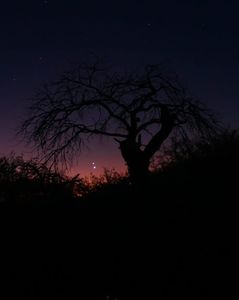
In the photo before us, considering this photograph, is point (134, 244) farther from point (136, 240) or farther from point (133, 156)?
point (133, 156)

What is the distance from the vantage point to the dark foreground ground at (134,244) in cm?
634

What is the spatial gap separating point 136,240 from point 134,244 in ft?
0.27

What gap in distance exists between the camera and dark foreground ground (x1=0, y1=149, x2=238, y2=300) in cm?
634

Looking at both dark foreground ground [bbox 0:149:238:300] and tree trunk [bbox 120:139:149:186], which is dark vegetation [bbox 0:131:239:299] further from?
tree trunk [bbox 120:139:149:186]

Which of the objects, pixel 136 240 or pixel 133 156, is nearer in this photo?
pixel 136 240

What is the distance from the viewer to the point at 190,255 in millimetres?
6531

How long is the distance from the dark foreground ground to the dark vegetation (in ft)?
0.05

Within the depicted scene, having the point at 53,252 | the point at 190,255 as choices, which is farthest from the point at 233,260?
the point at 53,252

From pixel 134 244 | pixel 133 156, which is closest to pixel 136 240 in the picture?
pixel 134 244

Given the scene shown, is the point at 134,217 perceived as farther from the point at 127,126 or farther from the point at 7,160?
the point at 7,160

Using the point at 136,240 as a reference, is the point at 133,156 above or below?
above

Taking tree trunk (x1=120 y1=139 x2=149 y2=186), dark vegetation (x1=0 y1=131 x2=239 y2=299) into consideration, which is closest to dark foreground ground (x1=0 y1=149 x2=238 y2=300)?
dark vegetation (x1=0 y1=131 x2=239 y2=299)

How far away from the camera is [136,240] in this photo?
7621 mm

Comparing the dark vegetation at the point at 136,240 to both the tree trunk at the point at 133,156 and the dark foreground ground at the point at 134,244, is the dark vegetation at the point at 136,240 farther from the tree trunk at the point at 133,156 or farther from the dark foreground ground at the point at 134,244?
the tree trunk at the point at 133,156
